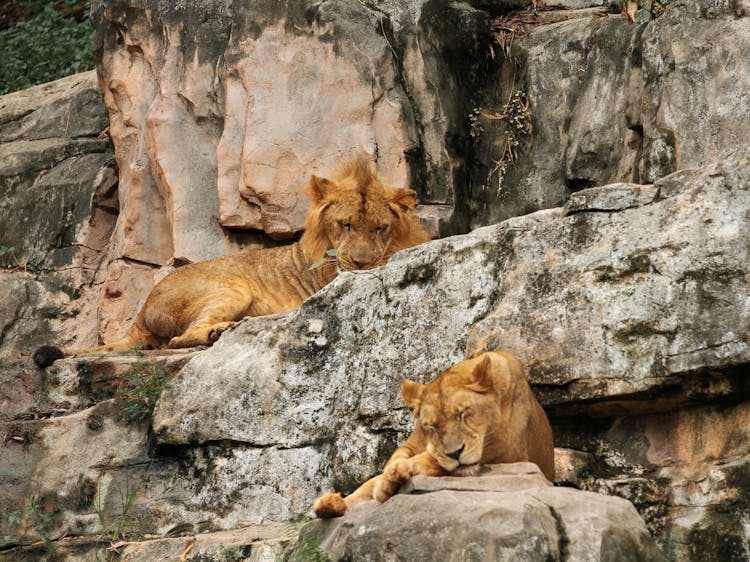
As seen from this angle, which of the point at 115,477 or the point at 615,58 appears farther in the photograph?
the point at 615,58

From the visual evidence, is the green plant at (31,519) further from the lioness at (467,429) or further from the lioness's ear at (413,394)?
the lioness's ear at (413,394)

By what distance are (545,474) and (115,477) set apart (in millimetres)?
3143

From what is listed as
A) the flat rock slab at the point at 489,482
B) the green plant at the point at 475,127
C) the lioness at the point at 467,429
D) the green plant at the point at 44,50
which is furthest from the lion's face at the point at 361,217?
the green plant at the point at 44,50

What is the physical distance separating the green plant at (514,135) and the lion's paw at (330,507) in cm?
514

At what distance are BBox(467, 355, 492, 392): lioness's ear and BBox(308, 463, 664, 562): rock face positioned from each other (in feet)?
1.76

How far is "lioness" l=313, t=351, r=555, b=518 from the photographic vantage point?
6309 mm

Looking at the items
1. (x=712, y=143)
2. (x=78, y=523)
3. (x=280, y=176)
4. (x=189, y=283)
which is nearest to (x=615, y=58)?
(x=712, y=143)

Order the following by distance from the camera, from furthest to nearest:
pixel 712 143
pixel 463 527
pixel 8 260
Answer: pixel 8 260
pixel 712 143
pixel 463 527

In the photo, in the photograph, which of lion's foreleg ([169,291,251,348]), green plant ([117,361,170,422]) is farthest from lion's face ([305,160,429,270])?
green plant ([117,361,170,422])

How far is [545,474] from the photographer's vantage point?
6.75 metres

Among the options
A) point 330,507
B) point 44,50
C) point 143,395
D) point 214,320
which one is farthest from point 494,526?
point 44,50

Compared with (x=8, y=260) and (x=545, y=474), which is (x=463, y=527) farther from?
(x=8, y=260)

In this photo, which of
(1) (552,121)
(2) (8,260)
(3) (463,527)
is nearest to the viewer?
(3) (463,527)

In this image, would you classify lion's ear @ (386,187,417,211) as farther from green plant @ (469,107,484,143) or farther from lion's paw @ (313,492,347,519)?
lion's paw @ (313,492,347,519)
